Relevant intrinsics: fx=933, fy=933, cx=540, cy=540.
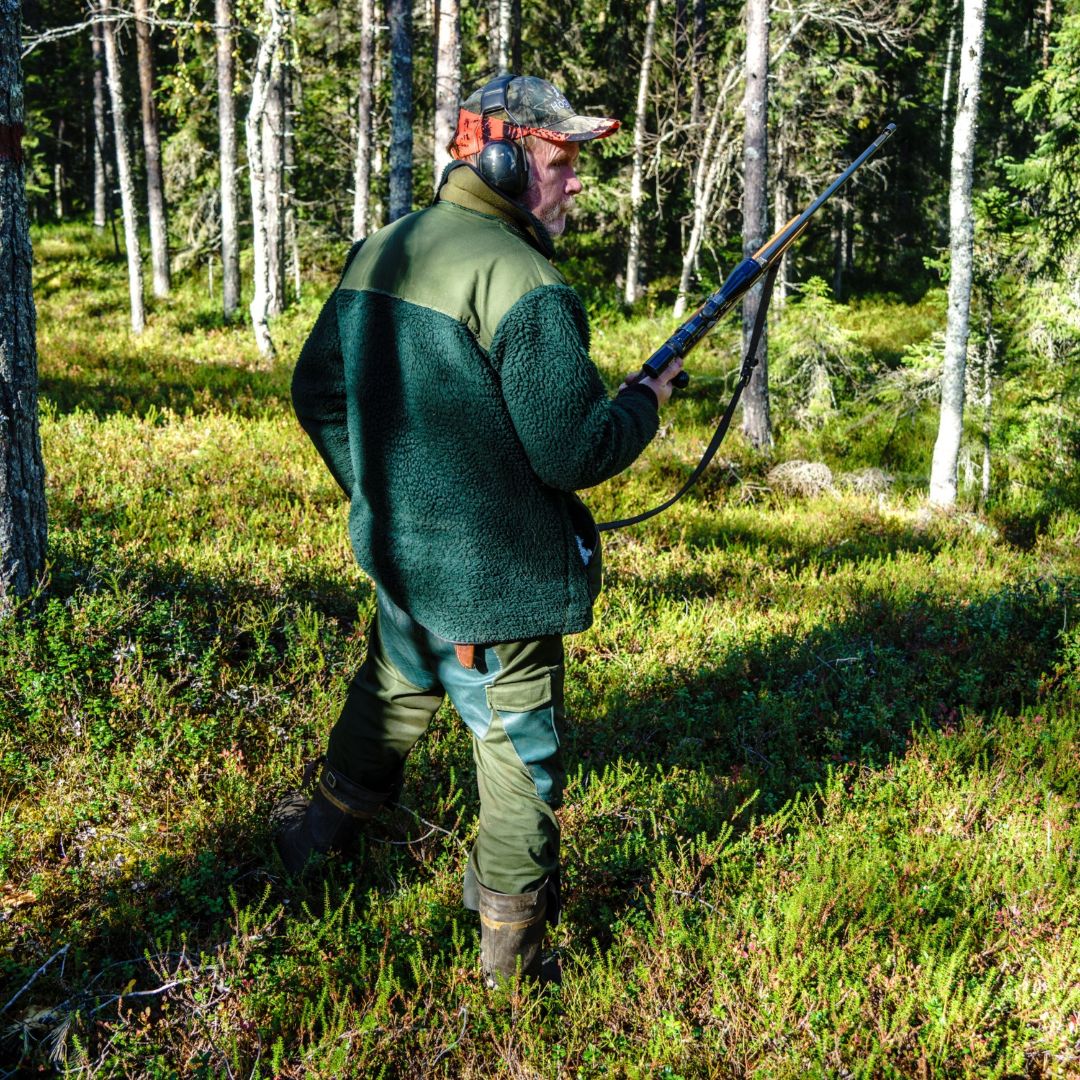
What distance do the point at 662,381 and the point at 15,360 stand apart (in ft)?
9.19

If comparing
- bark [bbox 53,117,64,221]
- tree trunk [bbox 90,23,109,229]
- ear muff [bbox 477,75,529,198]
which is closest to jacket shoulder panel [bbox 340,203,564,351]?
ear muff [bbox 477,75,529,198]

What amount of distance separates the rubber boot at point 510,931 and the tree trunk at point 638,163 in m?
22.1

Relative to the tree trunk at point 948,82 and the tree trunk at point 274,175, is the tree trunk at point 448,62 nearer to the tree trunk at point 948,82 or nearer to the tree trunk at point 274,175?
the tree trunk at point 274,175

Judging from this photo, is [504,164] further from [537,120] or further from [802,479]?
[802,479]

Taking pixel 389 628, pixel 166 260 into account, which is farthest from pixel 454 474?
pixel 166 260

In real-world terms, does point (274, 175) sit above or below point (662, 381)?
above

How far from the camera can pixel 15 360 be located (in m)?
3.94

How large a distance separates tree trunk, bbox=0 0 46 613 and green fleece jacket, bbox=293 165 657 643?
1.89m

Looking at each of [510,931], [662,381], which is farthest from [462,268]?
[510,931]

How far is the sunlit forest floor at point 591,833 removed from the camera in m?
2.77

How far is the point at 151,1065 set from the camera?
2.50m

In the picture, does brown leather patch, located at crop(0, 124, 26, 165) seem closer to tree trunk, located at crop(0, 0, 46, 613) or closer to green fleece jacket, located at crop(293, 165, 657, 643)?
tree trunk, located at crop(0, 0, 46, 613)

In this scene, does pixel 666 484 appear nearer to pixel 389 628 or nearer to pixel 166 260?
pixel 389 628

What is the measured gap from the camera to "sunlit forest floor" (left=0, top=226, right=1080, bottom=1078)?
9.10 feet
